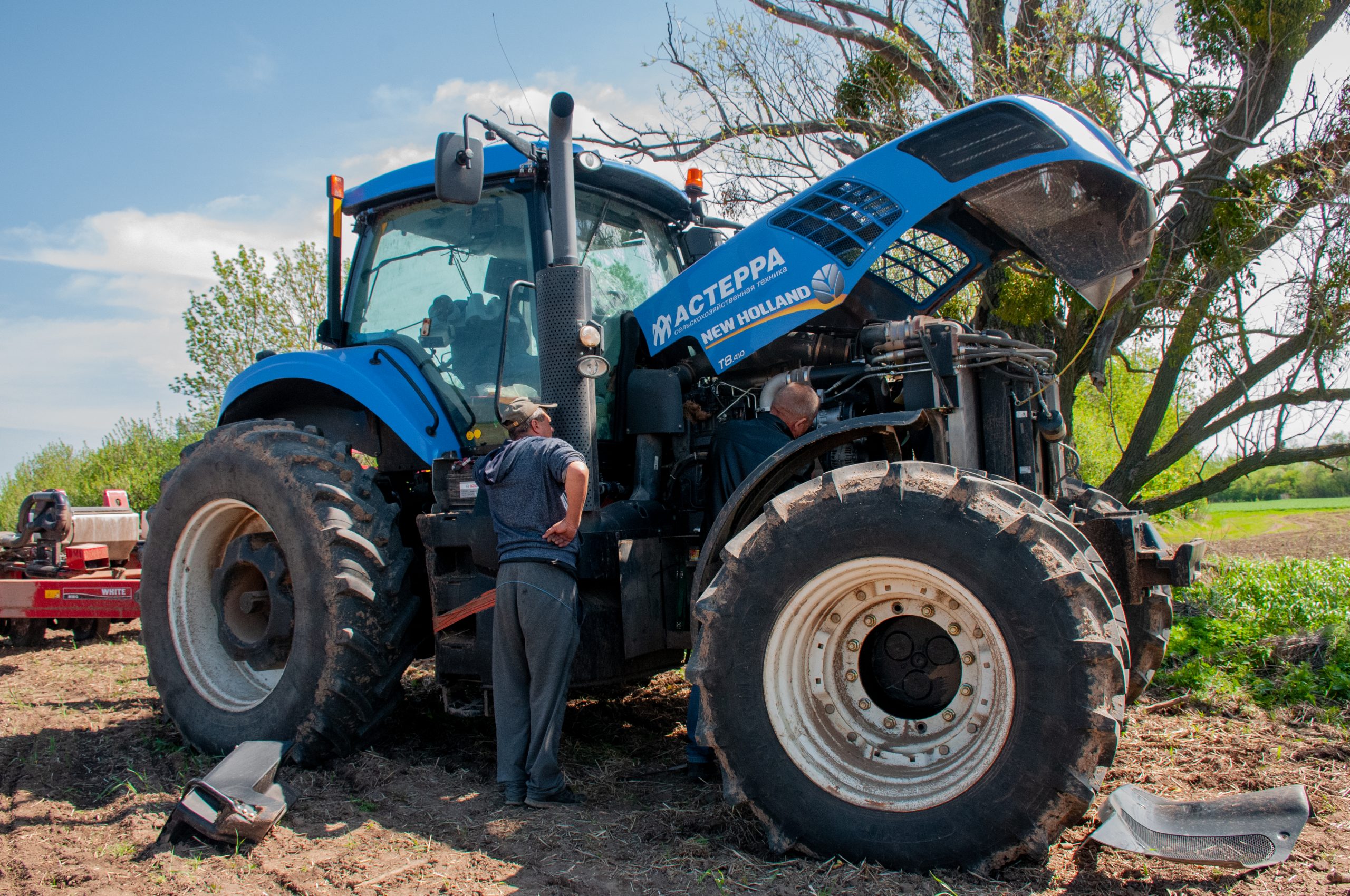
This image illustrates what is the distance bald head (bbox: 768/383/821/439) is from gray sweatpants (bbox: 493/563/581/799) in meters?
1.10

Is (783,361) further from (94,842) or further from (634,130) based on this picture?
(634,130)

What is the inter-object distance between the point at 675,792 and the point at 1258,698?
3.31 metres

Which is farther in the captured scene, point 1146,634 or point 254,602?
point 254,602

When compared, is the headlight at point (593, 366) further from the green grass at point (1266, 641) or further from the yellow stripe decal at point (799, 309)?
the green grass at point (1266, 641)

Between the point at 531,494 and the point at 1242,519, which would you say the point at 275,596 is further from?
the point at 1242,519

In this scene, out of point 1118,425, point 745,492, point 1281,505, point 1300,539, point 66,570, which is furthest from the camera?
point 1281,505

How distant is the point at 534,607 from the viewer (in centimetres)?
372

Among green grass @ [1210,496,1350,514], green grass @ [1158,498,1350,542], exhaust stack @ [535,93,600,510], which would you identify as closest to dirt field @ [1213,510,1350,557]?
green grass @ [1158,498,1350,542]

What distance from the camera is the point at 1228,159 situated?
7188 millimetres

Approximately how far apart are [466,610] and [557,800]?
34.4 inches

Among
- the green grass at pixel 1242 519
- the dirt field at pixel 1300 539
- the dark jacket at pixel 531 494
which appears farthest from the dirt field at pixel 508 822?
the green grass at pixel 1242 519

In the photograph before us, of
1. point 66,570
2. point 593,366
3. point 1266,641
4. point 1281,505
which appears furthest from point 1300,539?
point 66,570

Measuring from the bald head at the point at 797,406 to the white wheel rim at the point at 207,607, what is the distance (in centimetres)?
248

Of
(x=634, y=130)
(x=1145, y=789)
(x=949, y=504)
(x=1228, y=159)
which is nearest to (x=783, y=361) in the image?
(x=949, y=504)
